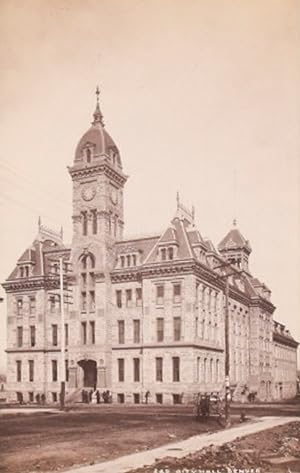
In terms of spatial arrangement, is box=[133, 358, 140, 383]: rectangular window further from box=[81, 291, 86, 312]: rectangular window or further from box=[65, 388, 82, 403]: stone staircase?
box=[81, 291, 86, 312]: rectangular window

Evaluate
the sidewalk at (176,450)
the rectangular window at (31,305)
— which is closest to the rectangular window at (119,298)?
the rectangular window at (31,305)

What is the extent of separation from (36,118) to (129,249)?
930 inches

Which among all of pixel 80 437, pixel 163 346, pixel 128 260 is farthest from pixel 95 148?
pixel 80 437

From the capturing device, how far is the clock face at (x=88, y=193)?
41.5m

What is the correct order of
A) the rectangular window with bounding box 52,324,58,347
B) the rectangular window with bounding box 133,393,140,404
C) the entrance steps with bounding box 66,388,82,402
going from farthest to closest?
the rectangular window with bounding box 52,324,58,347
the entrance steps with bounding box 66,388,82,402
the rectangular window with bounding box 133,393,140,404

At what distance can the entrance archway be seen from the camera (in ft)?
136

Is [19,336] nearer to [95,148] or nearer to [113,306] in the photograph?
[113,306]

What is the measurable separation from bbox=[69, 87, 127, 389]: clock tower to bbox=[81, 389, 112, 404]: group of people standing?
2.11ft

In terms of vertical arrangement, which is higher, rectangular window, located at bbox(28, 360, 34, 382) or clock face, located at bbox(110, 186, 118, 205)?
clock face, located at bbox(110, 186, 118, 205)

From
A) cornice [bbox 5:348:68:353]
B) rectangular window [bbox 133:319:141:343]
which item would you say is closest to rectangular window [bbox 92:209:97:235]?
rectangular window [bbox 133:319:141:343]

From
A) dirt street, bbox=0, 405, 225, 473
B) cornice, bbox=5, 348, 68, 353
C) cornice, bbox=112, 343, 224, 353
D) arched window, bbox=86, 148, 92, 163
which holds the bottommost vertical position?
dirt street, bbox=0, 405, 225, 473

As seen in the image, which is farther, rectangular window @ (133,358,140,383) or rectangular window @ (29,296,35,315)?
rectangular window @ (29,296,35,315)

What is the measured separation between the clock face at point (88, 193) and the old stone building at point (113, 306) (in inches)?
2.7

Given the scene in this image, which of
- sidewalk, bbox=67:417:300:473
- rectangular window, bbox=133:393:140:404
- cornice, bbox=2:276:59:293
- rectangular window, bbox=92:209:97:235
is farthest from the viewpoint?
cornice, bbox=2:276:59:293
